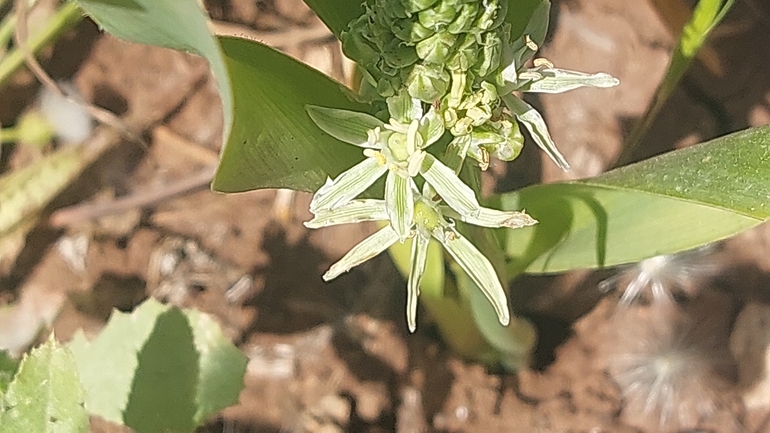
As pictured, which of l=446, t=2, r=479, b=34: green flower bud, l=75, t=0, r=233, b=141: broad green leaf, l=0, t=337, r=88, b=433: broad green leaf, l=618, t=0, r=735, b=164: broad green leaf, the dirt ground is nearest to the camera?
l=75, t=0, r=233, b=141: broad green leaf

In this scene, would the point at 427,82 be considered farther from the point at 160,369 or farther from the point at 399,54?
the point at 160,369

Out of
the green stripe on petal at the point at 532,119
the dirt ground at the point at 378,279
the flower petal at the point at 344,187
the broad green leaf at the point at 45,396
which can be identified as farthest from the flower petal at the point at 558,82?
the dirt ground at the point at 378,279

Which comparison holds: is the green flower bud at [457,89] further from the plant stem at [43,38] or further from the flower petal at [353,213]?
the plant stem at [43,38]

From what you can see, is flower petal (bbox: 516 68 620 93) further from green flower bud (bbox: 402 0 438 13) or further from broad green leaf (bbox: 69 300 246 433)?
broad green leaf (bbox: 69 300 246 433)

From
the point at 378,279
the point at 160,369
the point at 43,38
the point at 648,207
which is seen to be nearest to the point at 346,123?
the point at 648,207

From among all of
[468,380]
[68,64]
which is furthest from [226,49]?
[68,64]

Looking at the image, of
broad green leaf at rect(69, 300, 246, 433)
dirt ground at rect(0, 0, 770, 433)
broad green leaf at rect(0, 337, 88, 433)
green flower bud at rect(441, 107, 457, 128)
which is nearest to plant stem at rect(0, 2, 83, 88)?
dirt ground at rect(0, 0, 770, 433)
